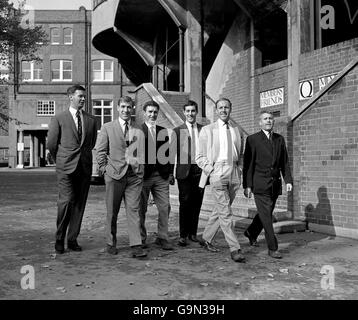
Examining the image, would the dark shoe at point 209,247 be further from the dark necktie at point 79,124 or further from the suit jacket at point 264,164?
the dark necktie at point 79,124

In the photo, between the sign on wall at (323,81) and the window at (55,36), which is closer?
the sign on wall at (323,81)

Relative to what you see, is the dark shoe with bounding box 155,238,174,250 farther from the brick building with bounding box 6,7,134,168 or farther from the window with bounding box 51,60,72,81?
the window with bounding box 51,60,72,81

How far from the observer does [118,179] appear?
6.18m

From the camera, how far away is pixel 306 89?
1204 centimetres

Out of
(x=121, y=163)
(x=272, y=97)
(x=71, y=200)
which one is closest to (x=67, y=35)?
(x=272, y=97)

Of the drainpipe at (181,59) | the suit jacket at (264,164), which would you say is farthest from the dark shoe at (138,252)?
the drainpipe at (181,59)

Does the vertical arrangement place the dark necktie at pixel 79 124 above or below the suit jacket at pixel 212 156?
above

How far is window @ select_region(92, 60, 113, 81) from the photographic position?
151 feet

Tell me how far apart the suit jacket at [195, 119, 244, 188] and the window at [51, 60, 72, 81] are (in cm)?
4221

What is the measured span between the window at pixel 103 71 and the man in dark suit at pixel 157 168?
40.6 meters

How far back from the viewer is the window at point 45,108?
45.5 metres

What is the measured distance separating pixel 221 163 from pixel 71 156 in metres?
1.97

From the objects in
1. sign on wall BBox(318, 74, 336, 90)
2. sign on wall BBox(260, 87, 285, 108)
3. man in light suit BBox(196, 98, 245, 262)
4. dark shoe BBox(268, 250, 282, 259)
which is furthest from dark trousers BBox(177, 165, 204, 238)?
sign on wall BBox(260, 87, 285, 108)

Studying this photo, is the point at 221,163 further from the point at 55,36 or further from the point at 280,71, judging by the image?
the point at 55,36
